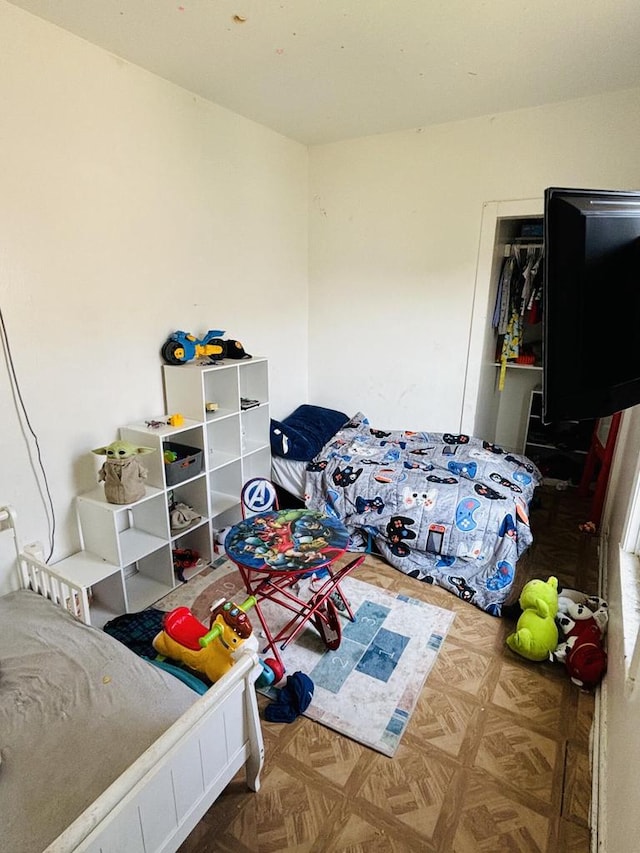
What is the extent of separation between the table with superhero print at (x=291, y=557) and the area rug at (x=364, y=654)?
0.08 meters

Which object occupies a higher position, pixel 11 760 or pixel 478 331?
pixel 478 331

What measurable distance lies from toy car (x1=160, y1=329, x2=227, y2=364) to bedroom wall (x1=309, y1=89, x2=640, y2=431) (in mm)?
1358

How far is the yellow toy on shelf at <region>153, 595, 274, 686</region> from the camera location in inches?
65.6

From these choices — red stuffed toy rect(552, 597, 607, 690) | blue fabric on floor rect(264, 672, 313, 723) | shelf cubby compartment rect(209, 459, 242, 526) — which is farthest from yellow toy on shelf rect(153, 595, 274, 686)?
red stuffed toy rect(552, 597, 607, 690)

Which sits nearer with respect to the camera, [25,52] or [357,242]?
[25,52]

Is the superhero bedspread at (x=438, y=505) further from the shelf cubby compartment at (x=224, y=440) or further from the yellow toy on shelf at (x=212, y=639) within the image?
the yellow toy on shelf at (x=212, y=639)

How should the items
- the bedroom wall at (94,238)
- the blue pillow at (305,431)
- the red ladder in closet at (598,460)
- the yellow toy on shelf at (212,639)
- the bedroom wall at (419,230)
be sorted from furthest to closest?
the blue pillow at (305,431) → the red ladder in closet at (598,460) → the bedroom wall at (419,230) → the bedroom wall at (94,238) → the yellow toy on shelf at (212,639)

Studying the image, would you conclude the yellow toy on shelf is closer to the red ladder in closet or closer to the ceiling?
the ceiling

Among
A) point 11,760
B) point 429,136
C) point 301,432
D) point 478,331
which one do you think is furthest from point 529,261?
point 11,760

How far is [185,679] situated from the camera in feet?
5.78

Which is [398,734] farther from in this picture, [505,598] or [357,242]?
[357,242]

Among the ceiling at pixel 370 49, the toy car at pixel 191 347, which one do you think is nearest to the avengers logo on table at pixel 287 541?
the toy car at pixel 191 347

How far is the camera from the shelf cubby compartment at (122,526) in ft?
7.32

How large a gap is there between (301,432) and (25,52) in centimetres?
247
